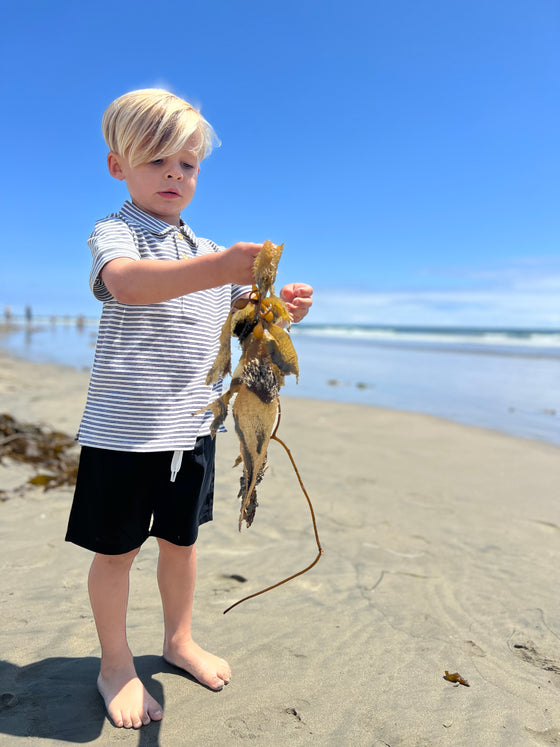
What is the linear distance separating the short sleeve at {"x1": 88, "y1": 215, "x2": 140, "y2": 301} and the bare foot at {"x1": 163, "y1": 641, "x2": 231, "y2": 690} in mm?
1510

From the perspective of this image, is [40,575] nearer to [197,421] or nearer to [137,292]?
[197,421]

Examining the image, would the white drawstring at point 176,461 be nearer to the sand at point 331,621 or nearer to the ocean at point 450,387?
the sand at point 331,621

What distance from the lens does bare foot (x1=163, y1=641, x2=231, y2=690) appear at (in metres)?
2.25

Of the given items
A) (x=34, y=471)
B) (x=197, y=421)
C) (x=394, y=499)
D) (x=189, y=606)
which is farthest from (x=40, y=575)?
(x=394, y=499)

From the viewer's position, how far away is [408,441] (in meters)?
6.86

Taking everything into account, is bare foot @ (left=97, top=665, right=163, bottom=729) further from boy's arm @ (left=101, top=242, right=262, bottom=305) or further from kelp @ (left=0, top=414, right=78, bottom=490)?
kelp @ (left=0, top=414, right=78, bottom=490)

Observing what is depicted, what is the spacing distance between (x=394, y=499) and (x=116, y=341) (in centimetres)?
331

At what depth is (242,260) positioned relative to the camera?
5.17 feet

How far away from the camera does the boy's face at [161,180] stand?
2.03 metres

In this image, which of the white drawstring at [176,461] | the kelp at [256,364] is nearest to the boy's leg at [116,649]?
the white drawstring at [176,461]

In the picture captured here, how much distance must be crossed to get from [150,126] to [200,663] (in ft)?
6.96

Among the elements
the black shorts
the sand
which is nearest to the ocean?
the sand

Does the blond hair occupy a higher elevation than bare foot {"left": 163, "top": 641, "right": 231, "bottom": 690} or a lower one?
higher

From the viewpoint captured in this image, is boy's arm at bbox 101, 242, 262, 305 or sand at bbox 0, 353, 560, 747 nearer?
boy's arm at bbox 101, 242, 262, 305
